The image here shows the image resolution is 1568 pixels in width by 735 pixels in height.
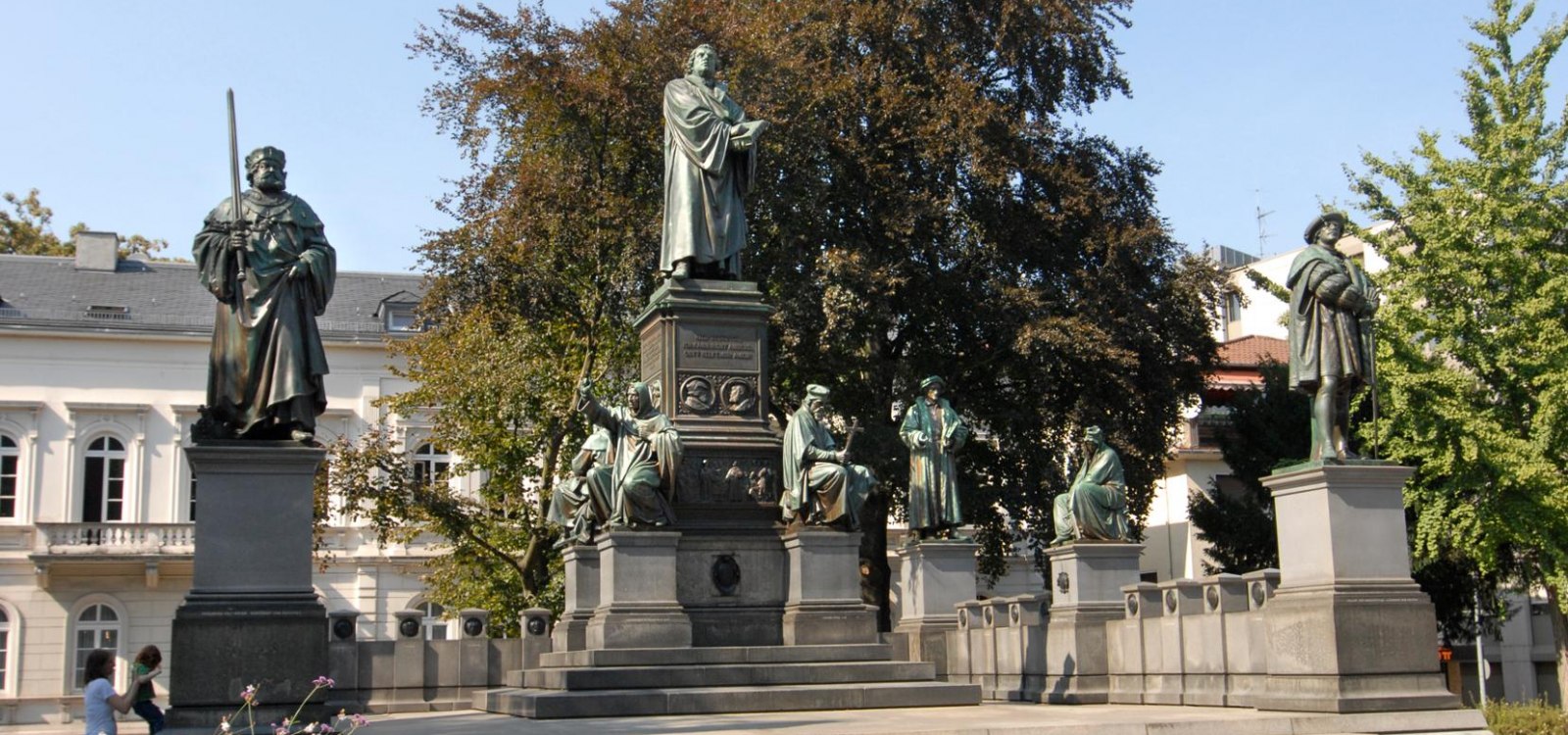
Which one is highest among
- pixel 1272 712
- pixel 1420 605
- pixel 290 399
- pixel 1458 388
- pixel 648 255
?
pixel 648 255

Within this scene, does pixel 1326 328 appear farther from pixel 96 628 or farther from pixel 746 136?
pixel 96 628

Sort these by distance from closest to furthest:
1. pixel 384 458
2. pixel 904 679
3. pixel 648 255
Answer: pixel 904 679 < pixel 648 255 < pixel 384 458

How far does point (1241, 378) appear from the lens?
172 feet

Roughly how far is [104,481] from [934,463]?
96.3 ft

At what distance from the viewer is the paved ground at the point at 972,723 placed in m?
11.9

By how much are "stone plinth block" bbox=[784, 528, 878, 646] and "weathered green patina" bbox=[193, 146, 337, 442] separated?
18.6ft

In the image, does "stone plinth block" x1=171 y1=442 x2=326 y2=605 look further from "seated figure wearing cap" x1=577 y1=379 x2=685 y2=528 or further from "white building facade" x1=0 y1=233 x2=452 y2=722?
"white building facade" x1=0 y1=233 x2=452 y2=722

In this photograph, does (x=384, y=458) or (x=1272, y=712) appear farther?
(x=384, y=458)

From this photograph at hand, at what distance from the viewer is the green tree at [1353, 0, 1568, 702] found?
29.0m

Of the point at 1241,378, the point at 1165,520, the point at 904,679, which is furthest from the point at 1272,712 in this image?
the point at 1165,520

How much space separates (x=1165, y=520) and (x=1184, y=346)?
25.5m

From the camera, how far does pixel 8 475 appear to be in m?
42.1

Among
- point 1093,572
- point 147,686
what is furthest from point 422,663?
point 1093,572

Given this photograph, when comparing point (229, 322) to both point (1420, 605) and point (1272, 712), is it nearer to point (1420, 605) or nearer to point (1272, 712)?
point (1272, 712)
